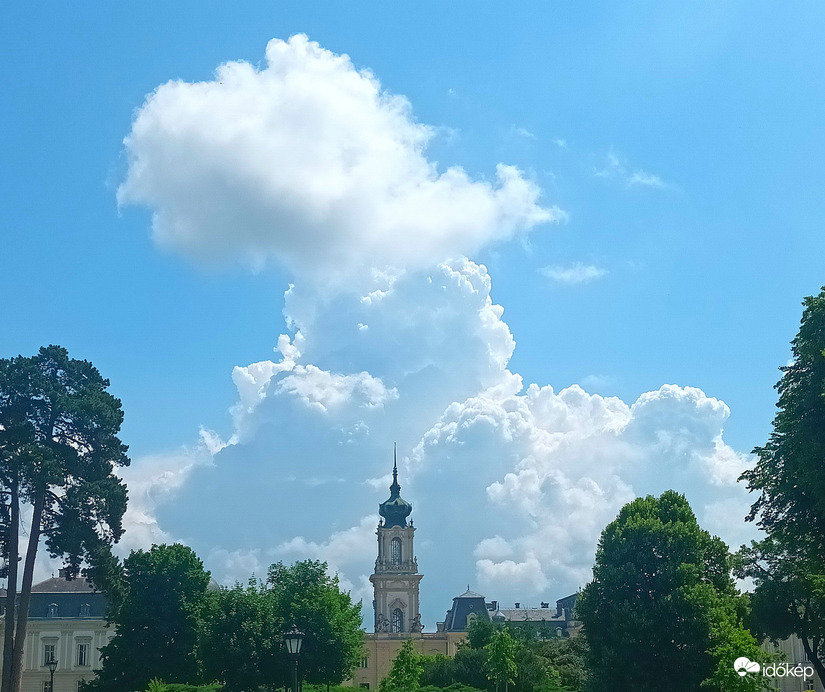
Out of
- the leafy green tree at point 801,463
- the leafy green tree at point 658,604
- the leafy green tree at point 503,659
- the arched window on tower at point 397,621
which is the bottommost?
the arched window on tower at point 397,621

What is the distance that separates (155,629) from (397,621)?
69.3 meters

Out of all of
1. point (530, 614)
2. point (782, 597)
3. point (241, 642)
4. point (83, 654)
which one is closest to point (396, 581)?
point (530, 614)

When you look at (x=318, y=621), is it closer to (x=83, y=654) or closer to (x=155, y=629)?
(x=155, y=629)

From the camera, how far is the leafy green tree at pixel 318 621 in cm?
6138

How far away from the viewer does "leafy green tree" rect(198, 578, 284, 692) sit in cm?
5806

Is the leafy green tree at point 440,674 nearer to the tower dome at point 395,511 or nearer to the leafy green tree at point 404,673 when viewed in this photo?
the leafy green tree at point 404,673

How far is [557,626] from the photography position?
4904 inches

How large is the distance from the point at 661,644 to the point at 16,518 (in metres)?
34.4

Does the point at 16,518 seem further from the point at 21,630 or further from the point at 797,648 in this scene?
the point at 797,648

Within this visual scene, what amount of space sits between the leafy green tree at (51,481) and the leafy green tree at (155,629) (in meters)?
14.5

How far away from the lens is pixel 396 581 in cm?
13450

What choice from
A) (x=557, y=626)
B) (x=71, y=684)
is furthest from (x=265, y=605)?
(x=557, y=626)

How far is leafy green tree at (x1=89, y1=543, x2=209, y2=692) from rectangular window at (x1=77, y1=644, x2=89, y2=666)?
2700cm

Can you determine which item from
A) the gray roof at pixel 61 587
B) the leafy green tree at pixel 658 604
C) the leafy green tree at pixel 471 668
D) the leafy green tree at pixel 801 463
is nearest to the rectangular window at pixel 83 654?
the gray roof at pixel 61 587
